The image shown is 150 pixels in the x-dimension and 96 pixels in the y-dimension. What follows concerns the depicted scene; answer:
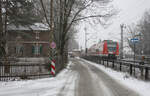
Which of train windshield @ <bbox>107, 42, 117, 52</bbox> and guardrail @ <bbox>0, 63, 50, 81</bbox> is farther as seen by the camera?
train windshield @ <bbox>107, 42, 117, 52</bbox>

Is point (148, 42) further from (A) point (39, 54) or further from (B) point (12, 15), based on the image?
(B) point (12, 15)

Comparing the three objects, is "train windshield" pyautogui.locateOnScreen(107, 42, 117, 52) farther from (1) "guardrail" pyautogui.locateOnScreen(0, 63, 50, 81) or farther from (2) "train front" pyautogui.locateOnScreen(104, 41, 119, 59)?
(1) "guardrail" pyautogui.locateOnScreen(0, 63, 50, 81)

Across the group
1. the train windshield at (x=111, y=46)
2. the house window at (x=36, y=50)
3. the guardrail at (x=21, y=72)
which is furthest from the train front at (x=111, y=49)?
the guardrail at (x=21, y=72)

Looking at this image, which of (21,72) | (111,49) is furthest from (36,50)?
(21,72)

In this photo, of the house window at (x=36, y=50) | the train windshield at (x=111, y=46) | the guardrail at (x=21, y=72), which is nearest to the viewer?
the guardrail at (x=21, y=72)

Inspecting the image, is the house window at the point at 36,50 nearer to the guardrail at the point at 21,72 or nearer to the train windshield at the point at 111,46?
the train windshield at the point at 111,46

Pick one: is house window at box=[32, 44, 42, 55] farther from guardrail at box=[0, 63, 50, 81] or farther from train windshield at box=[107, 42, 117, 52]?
guardrail at box=[0, 63, 50, 81]

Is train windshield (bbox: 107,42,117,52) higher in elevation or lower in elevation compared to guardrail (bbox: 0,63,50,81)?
higher

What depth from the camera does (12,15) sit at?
11.5 meters

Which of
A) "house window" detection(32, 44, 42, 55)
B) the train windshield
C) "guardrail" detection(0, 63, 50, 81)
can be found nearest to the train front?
the train windshield

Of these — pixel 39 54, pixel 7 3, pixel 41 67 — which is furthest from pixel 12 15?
pixel 39 54

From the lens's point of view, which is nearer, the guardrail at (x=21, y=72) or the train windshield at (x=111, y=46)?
the guardrail at (x=21, y=72)

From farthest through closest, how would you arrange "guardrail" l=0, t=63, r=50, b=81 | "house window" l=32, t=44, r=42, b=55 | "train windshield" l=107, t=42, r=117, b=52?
"house window" l=32, t=44, r=42, b=55, "train windshield" l=107, t=42, r=117, b=52, "guardrail" l=0, t=63, r=50, b=81

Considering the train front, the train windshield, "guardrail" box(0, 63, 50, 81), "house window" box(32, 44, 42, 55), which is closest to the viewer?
"guardrail" box(0, 63, 50, 81)
